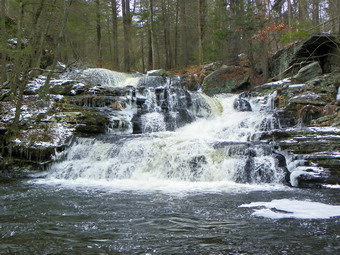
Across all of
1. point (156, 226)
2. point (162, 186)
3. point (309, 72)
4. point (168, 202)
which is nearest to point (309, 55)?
point (309, 72)

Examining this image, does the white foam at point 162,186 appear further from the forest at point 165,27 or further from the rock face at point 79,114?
the forest at point 165,27

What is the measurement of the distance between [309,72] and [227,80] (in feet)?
14.7

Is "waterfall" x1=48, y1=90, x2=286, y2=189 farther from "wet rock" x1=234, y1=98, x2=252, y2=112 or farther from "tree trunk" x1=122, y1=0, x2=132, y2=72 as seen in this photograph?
"tree trunk" x1=122, y1=0, x2=132, y2=72

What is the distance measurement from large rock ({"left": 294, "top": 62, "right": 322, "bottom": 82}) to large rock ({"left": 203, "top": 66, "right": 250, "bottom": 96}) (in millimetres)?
3446

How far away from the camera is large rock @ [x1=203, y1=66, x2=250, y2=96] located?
17.0 metres

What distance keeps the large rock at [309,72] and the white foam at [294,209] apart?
30.9 ft

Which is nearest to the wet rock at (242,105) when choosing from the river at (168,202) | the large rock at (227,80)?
the river at (168,202)

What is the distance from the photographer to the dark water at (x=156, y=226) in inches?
142

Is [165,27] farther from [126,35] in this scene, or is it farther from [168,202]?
[168,202]

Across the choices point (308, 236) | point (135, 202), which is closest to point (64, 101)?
point (135, 202)

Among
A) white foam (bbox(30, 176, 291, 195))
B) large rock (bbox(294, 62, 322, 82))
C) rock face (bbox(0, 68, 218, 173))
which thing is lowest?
white foam (bbox(30, 176, 291, 195))

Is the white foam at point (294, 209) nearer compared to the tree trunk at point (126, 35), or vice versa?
the white foam at point (294, 209)

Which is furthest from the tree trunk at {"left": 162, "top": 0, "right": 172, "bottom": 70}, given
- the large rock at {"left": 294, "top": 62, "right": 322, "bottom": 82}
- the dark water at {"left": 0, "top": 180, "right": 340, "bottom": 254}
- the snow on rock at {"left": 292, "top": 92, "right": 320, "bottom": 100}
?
the dark water at {"left": 0, "top": 180, "right": 340, "bottom": 254}

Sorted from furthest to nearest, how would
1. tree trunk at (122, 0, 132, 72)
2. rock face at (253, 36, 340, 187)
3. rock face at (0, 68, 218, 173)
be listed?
tree trunk at (122, 0, 132, 72), rock face at (0, 68, 218, 173), rock face at (253, 36, 340, 187)
